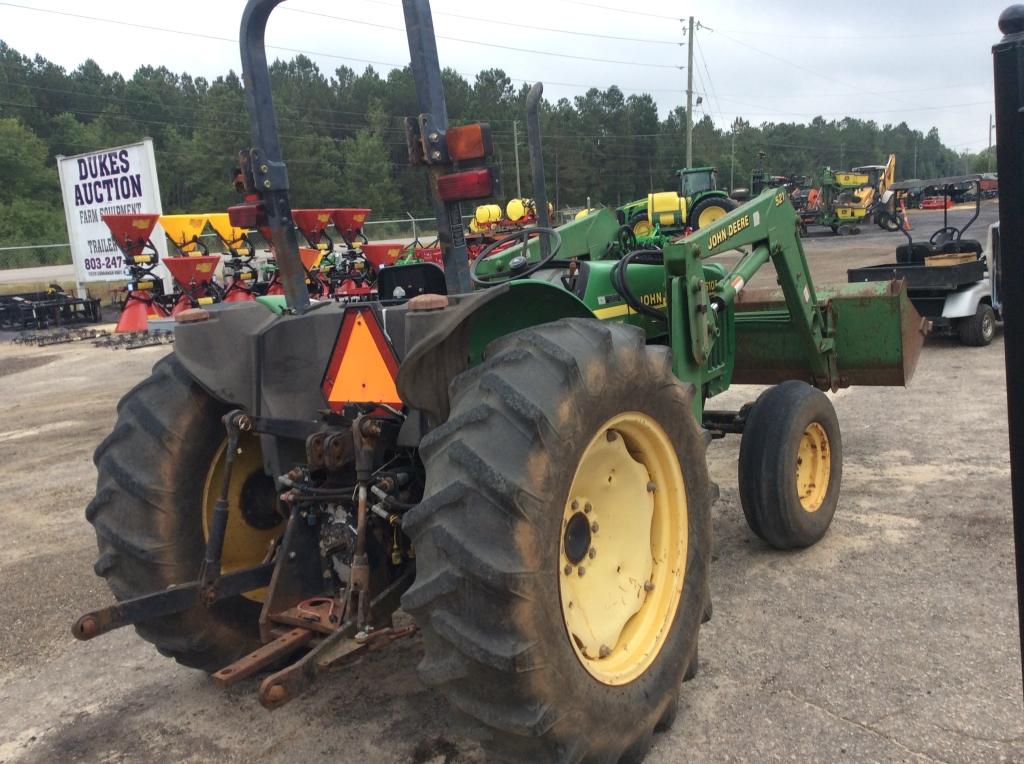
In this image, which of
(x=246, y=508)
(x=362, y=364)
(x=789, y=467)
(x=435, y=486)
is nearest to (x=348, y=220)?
(x=789, y=467)

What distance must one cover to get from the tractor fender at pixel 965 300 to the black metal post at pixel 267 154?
8.29 meters

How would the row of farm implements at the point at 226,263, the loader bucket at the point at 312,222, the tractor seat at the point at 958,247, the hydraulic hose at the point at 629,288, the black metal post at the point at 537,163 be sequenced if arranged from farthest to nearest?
the loader bucket at the point at 312,222 → the row of farm implements at the point at 226,263 → the tractor seat at the point at 958,247 → the black metal post at the point at 537,163 → the hydraulic hose at the point at 629,288

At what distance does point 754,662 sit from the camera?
10.7 ft

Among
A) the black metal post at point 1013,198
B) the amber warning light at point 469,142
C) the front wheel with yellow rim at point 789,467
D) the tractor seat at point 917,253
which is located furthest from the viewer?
the tractor seat at point 917,253

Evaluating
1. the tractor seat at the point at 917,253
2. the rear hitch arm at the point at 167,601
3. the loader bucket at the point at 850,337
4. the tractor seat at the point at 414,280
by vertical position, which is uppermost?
the tractor seat at the point at 414,280

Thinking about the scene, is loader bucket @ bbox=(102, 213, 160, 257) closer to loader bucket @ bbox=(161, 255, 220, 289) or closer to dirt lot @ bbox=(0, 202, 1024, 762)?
loader bucket @ bbox=(161, 255, 220, 289)

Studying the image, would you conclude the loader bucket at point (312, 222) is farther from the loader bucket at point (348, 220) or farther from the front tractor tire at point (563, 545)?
the front tractor tire at point (563, 545)

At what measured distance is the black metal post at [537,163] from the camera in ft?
13.2

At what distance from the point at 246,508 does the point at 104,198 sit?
16892 mm

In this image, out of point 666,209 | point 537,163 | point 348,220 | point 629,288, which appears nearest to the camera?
point 629,288

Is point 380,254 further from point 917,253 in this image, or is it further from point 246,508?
point 246,508

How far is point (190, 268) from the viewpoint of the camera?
14.5 metres

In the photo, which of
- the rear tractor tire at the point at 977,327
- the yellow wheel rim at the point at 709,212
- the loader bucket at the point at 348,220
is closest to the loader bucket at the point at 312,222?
the loader bucket at the point at 348,220

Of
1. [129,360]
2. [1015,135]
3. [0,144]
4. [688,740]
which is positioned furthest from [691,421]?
[0,144]
